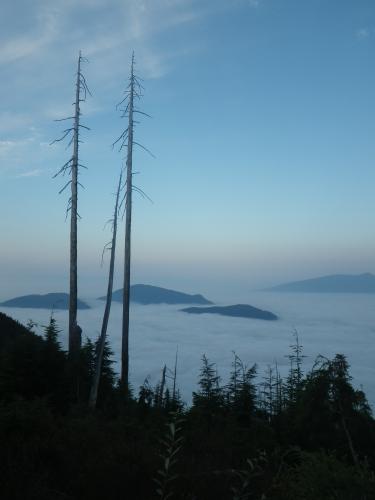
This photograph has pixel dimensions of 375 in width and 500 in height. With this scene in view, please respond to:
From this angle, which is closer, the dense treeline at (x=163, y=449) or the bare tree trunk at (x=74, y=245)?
the dense treeline at (x=163, y=449)

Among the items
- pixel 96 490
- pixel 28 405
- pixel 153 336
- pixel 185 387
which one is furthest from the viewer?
pixel 153 336

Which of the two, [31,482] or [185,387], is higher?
[31,482]

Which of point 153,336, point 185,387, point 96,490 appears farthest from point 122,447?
point 153,336

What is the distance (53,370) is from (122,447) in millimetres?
5762

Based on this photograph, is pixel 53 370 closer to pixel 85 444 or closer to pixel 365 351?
pixel 85 444

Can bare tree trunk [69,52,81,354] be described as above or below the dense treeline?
above

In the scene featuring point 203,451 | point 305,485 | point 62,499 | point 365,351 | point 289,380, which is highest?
point 62,499

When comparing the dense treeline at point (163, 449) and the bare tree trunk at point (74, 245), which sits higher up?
the bare tree trunk at point (74, 245)

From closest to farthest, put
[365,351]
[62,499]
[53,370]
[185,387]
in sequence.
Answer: [62,499] → [53,370] → [185,387] → [365,351]

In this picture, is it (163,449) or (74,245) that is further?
(74,245)

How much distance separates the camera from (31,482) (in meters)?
3.64

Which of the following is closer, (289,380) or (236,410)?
(236,410)

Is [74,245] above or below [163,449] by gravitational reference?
above

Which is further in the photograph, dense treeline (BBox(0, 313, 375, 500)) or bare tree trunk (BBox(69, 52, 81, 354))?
bare tree trunk (BBox(69, 52, 81, 354))
